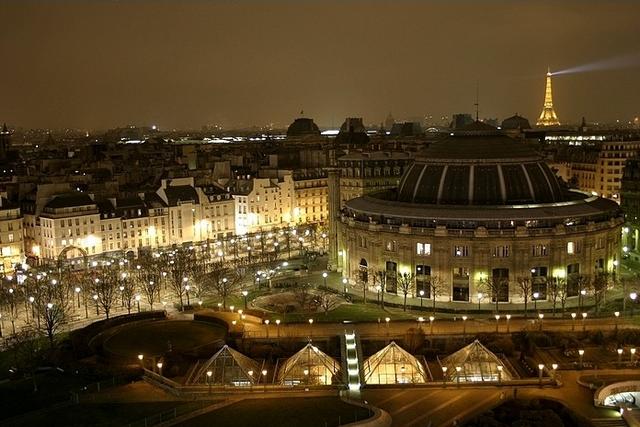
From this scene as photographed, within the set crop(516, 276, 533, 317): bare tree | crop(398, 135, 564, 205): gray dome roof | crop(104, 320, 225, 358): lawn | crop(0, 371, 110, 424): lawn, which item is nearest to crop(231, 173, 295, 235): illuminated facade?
crop(398, 135, 564, 205): gray dome roof

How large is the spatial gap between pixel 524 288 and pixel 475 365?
2124 centimetres

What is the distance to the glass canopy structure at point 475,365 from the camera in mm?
66062

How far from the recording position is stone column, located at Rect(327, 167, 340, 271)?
11225 cm

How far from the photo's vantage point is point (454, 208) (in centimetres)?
9488

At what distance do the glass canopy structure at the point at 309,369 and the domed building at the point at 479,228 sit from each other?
2666cm

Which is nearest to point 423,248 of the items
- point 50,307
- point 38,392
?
point 50,307

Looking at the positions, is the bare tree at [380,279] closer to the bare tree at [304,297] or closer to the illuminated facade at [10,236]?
the bare tree at [304,297]

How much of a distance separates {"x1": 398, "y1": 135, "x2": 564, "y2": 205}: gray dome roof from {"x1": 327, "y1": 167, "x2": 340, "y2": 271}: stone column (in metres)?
11.6

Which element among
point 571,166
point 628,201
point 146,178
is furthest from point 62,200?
point 571,166

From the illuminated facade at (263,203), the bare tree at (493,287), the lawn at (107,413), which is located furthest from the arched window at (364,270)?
the illuminated facade at (263,203)

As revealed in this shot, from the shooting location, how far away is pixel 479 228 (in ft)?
296

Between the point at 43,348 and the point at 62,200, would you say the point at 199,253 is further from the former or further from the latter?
the point at 43,348

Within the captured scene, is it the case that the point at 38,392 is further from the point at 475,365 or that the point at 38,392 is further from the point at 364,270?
the point at 364,270

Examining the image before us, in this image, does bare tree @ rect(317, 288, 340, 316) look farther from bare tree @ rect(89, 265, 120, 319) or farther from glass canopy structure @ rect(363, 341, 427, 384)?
bare tree @ rect(89, 265, 120, 319)
